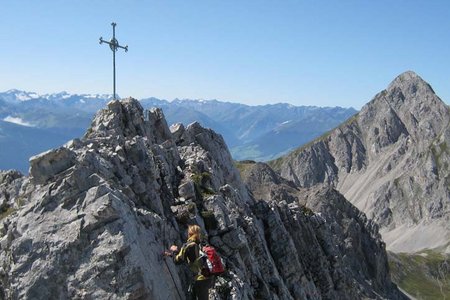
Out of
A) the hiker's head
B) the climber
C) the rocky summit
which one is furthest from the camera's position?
the hiker's head

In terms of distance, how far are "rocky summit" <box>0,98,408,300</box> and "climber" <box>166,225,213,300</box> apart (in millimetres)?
1161

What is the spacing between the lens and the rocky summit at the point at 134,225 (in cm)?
1927

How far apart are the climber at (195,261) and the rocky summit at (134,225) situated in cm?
116

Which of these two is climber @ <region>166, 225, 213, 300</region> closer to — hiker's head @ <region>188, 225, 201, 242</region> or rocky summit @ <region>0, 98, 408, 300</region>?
hiker's head @ <region>188, 225, 201, 242</region>

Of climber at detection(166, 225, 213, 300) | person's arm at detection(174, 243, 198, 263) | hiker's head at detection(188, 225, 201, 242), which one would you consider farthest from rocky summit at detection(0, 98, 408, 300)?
hiker's head at detection(188, 225, 201, 242)

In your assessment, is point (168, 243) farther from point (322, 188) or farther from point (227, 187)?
point (322, 188)

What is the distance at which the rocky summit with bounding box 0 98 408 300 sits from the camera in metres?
19.3

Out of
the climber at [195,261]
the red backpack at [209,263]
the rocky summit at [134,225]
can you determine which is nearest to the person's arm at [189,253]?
the climber at [195,261]

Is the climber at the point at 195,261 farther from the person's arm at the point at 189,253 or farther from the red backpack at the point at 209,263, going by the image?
the red backpack at the point at 209,263

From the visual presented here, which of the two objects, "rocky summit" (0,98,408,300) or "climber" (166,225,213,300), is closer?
"rocky summit" (0,98,408,300)

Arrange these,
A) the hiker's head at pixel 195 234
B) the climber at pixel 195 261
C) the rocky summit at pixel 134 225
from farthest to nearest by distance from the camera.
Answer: the hiker's head at pixel 195 234 → the climber at pixel 195 261 → the rocky summit at pixel 134 225

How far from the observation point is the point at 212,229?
92.5ft

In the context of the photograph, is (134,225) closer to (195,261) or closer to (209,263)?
(195,261)

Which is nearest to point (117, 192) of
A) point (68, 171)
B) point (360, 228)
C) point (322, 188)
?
point (68, 171)
